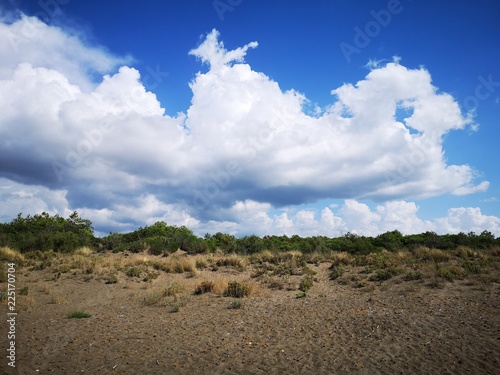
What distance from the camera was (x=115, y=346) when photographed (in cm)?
912

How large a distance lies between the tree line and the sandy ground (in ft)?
42.7

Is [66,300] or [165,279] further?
[165,279]

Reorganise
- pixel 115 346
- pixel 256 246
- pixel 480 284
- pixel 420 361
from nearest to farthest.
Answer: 1. pixel 420 361
2. pixel 115 346
3. pixel 480 284
4. pixel 256 246

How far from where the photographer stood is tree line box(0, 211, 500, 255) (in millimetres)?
26812

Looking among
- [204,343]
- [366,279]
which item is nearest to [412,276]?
[366,279]

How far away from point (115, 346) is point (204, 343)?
257 centimetres

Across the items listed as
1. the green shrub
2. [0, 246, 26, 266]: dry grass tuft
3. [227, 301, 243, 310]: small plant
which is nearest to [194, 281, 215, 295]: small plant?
[227, 301, 243, 310]: small plant

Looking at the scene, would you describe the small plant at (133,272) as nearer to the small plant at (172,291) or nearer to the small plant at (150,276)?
the small plant at (150,276)

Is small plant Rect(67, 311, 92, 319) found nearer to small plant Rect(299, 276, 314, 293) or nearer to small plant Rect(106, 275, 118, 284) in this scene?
small plant Rect(106, 275, 118, 284)

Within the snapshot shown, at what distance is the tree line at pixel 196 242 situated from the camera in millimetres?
26812

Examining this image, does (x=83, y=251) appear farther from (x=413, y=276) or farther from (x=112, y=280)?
(x=413, y=276)

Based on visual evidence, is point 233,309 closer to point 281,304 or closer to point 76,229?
point 281,304

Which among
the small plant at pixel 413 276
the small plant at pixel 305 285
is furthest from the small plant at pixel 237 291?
the small plant at pixel 413 276

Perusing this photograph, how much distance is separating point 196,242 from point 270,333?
2376 centimetres
